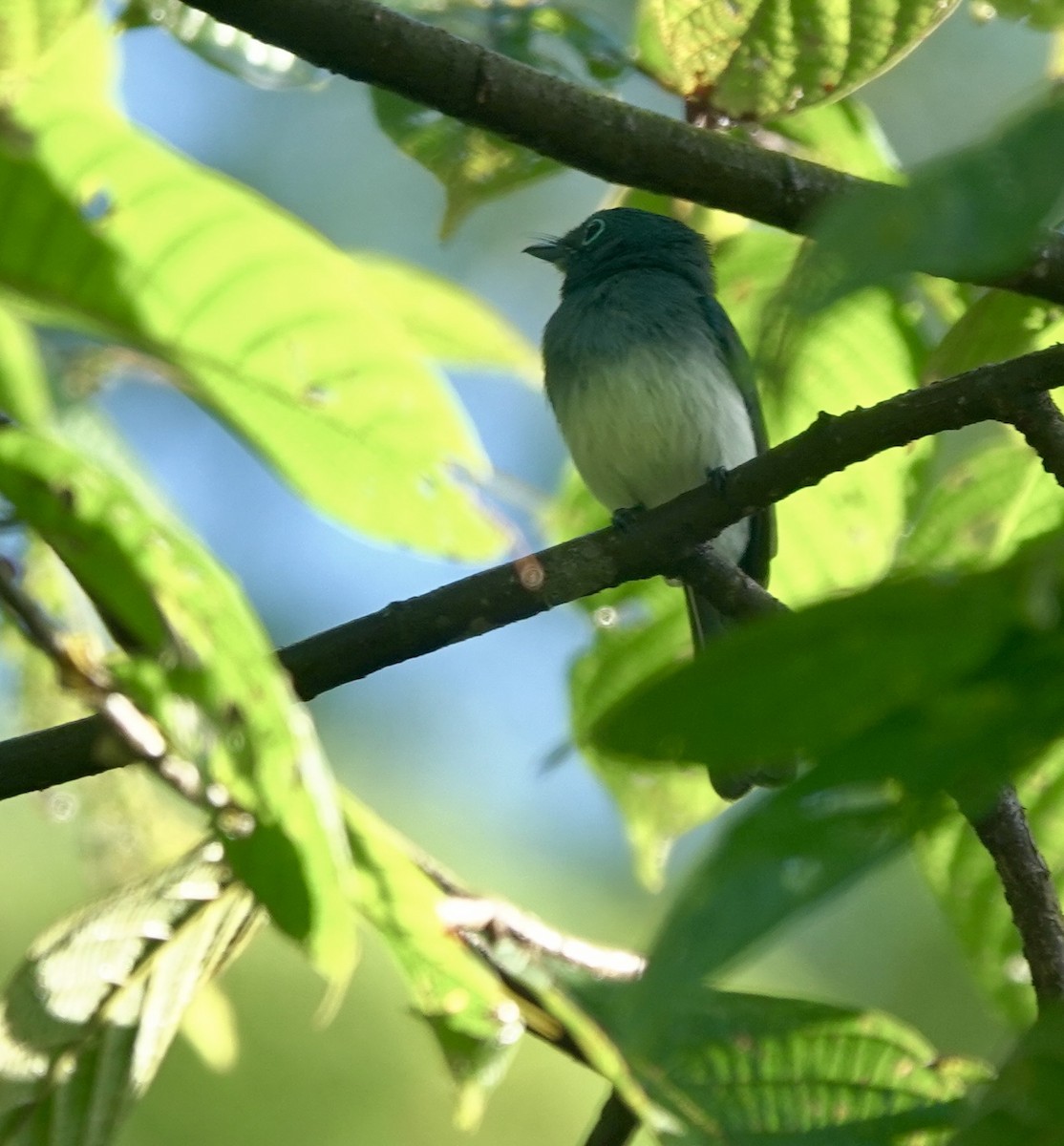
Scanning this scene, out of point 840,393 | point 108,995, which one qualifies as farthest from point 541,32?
point 108,995

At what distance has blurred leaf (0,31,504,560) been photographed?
1864 millimetres

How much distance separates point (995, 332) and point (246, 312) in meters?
0.96

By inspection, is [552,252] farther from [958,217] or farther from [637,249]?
[958,217]

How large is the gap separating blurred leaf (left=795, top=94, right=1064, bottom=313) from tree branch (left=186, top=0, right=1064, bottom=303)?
4.76 feet

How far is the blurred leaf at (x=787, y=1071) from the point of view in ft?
4.73

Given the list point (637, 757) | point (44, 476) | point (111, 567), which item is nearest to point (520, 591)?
point (111, 567)

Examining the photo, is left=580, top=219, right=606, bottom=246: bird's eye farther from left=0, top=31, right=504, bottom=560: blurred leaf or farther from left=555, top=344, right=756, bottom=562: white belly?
left=0, top=31, right=504, bottom=560: blurred leaf

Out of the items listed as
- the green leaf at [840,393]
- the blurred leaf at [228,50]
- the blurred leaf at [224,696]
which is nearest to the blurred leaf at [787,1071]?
the blurred leaf at [224,696]

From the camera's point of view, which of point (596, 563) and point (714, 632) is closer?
point (596, 563)

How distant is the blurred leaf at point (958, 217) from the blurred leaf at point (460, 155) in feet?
6.06

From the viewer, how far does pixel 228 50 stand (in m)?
2.53

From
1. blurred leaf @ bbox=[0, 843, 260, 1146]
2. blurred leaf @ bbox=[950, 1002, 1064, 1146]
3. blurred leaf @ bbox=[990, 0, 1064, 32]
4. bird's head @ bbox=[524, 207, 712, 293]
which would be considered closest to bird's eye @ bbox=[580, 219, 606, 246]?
bird's head @ bbox=[524, 207, 712, 293]

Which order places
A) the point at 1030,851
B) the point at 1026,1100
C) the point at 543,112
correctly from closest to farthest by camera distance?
the point at 1026,1100 < the point at 1030,851 < the point at 543,112

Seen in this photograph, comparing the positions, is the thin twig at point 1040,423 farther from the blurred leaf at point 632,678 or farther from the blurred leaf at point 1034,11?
the blurred leaf at point 632,678
